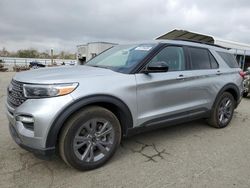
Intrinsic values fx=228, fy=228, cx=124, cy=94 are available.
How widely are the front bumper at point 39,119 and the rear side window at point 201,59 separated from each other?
256 centimetres

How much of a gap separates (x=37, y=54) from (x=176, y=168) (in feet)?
219

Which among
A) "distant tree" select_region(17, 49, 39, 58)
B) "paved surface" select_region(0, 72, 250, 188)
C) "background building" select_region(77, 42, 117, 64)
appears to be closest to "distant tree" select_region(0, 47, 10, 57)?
"distant tree" select_region(17, 49, 39, 58)

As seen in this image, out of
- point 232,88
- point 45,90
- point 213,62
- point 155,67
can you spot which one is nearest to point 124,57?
point 155,67

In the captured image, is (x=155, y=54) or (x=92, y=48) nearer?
(x=155, y=54)

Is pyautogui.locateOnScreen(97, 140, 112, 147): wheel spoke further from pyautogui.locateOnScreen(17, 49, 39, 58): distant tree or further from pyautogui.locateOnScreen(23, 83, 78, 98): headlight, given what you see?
pyautogui.locateOnScreen(17, 49, 39, 58): distant tree

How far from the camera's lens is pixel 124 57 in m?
3.78

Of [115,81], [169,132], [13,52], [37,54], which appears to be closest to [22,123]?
[115,81]

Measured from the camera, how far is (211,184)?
275 centimetres

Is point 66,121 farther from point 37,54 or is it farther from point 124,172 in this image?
point 37,54

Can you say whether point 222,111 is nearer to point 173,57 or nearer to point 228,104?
point 228,104

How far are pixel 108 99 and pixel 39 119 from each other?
88 centimetres

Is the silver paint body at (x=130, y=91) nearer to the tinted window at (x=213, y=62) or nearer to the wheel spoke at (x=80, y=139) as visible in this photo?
the tinted window at (x=213, y=62)

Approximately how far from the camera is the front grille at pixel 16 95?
2.74 meters

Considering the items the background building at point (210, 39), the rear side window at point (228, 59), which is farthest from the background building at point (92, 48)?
the rear side window at point (228, 59)
